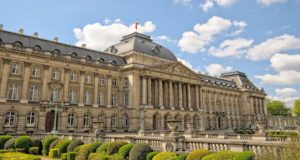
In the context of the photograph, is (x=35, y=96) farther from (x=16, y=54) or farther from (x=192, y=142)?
(x=192, y=142)

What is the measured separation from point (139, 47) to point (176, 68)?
1138 cm

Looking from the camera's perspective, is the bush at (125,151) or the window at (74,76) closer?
the bush at (125,151)

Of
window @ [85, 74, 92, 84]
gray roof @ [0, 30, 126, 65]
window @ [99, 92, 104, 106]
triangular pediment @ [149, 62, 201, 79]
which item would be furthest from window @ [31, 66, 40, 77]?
triangular pediment @ [149, 62, 201, 79]

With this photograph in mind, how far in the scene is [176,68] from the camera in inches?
2319

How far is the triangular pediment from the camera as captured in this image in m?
54.9

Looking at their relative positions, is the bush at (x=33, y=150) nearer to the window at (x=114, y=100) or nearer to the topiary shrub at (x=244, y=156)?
the topiary shrub at (x=244, y=156)

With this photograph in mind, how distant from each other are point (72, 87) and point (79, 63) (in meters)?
4.87

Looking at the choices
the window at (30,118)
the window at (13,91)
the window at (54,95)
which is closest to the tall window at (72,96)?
the window at (54,95)

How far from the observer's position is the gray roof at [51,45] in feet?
125

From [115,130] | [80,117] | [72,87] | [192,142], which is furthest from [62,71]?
[192,142]

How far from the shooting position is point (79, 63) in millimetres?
44375

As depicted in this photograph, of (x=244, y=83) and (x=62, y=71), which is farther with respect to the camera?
(x=244, y=83)

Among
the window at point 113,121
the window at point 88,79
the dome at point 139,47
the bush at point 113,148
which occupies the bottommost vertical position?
the bush at point 113,148

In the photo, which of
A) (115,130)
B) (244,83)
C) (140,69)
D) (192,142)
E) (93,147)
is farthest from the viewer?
(244,83)
